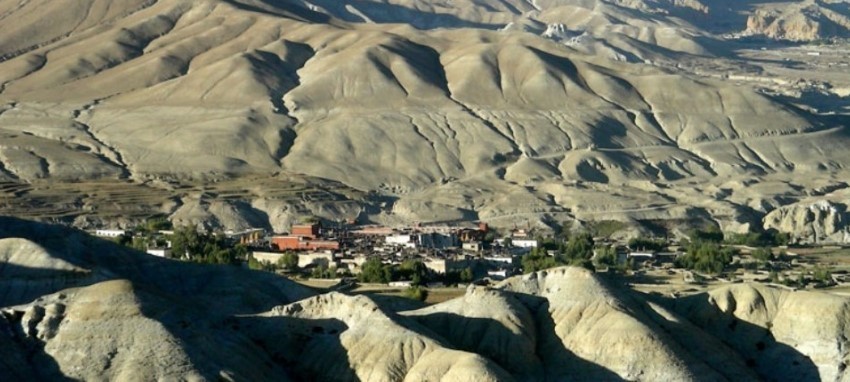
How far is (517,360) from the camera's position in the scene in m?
53.8

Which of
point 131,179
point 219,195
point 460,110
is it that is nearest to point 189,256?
point 219,195

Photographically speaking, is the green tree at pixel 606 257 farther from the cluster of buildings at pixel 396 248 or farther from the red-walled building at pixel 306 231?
the red-walled building at pixel 306 231

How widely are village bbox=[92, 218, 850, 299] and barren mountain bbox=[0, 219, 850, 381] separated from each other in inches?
1030

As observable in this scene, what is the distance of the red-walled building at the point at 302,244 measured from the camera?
114938mm

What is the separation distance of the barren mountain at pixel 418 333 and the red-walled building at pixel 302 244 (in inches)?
1966

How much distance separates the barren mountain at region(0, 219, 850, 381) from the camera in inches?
1929

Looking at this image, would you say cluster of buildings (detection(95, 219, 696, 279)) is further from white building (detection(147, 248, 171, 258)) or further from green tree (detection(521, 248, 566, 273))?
green tree (detection(521, 248, 566, 273))

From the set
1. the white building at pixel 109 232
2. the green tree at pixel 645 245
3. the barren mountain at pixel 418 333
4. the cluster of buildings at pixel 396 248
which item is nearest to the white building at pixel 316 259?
the cluster of buildings at pixel 396 248

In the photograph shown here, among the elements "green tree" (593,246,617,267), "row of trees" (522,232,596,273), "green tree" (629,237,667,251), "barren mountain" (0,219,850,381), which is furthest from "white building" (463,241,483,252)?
"barren mountain" (0,219,850,381)

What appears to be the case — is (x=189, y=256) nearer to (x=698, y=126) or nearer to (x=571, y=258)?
(x=571, y=258)

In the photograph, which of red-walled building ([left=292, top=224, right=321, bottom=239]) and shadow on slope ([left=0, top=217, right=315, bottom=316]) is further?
red-walled building ([left=292, top=224, right=321, bottom=239])

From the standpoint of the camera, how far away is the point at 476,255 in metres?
110

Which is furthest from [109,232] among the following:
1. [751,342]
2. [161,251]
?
[751,342]

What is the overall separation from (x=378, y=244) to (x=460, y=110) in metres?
71.2
